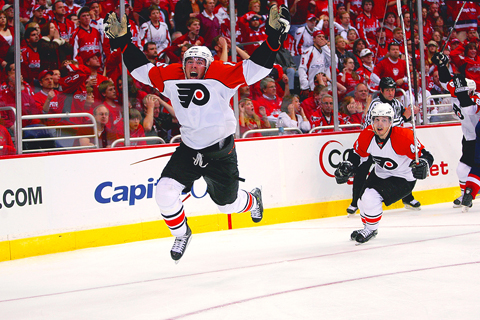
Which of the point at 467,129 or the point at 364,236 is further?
the point at 467,129

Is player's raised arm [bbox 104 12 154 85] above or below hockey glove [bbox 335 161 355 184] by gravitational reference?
above

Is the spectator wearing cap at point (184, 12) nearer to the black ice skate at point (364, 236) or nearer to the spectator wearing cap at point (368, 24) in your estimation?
the spectator wearing cap at point (368, 24)

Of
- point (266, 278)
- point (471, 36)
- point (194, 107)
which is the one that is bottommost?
point (266, 278)

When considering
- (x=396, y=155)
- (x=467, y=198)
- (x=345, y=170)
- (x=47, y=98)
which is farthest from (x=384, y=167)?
(x=47, y=98)

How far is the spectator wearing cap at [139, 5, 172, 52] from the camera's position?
6.30m

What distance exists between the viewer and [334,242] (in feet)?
16.7

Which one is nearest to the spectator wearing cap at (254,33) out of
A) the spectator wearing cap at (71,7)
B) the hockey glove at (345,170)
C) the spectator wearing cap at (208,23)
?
the spectator wearing cap at (208,23)

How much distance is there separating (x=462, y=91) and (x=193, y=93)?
416cm

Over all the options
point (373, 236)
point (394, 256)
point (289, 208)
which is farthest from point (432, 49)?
point (394, 256)

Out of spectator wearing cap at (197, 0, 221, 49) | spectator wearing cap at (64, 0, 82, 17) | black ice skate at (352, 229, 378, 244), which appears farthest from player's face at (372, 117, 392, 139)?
spectator wearing cap at (64, 0, 82, 17)

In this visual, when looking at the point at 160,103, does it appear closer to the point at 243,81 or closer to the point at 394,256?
the point at 243,81

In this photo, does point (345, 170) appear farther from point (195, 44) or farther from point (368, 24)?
point (368, 24)

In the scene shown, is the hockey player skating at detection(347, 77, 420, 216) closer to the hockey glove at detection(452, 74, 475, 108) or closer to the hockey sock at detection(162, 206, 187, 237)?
the hockey glove at detection(452, 74, 475, 108)

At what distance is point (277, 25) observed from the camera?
364 cm
